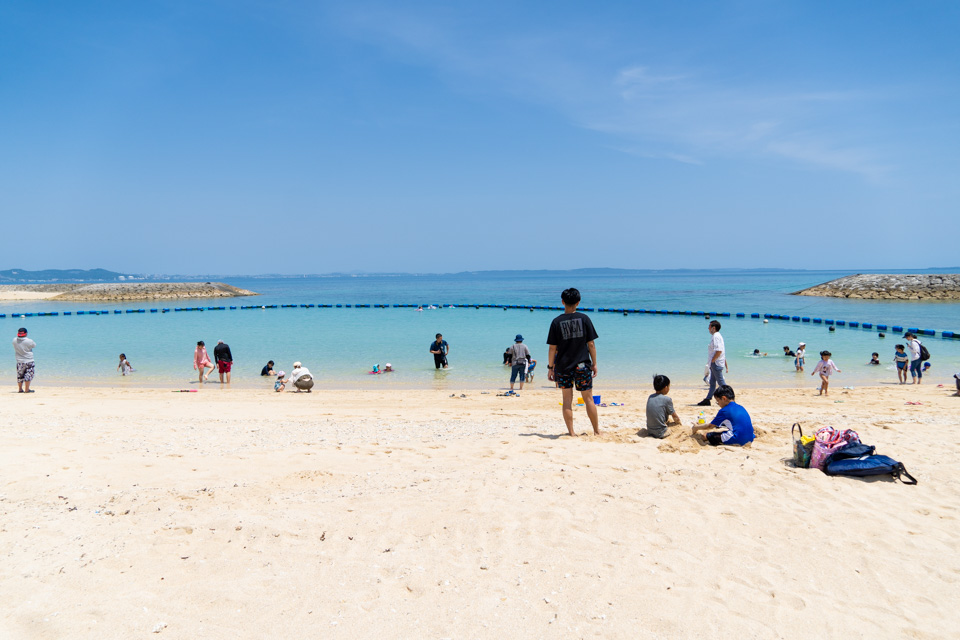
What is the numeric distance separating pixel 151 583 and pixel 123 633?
0.49 metres

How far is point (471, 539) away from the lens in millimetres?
4207

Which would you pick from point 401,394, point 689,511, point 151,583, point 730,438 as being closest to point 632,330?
point 401,394

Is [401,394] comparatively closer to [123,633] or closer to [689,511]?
[689,511]

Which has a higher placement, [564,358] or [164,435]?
[564,358]

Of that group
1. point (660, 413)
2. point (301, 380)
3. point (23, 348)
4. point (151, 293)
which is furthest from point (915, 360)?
point (151, 293)

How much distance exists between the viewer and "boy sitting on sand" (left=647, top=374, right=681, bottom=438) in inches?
277

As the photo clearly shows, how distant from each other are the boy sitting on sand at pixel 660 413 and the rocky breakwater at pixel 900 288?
55.0 m

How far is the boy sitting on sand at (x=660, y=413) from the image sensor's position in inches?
277

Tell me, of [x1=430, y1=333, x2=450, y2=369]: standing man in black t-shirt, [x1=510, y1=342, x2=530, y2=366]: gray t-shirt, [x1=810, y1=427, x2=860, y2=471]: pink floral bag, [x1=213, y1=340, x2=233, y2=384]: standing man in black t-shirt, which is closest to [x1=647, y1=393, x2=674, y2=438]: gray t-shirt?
[x1=810, y1=427, x2=860, y2=471]: pink floral bag

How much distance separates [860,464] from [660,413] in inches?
83.3

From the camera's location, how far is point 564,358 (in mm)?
6676

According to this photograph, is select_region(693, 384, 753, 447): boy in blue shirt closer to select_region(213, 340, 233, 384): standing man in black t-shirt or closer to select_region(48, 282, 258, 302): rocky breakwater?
select_region(213, 340, 233, 384): standing man in black t-shirt

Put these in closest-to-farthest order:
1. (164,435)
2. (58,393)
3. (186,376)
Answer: (164,435), (58,393), (186,376)

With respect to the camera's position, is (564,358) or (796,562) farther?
(564,358)
